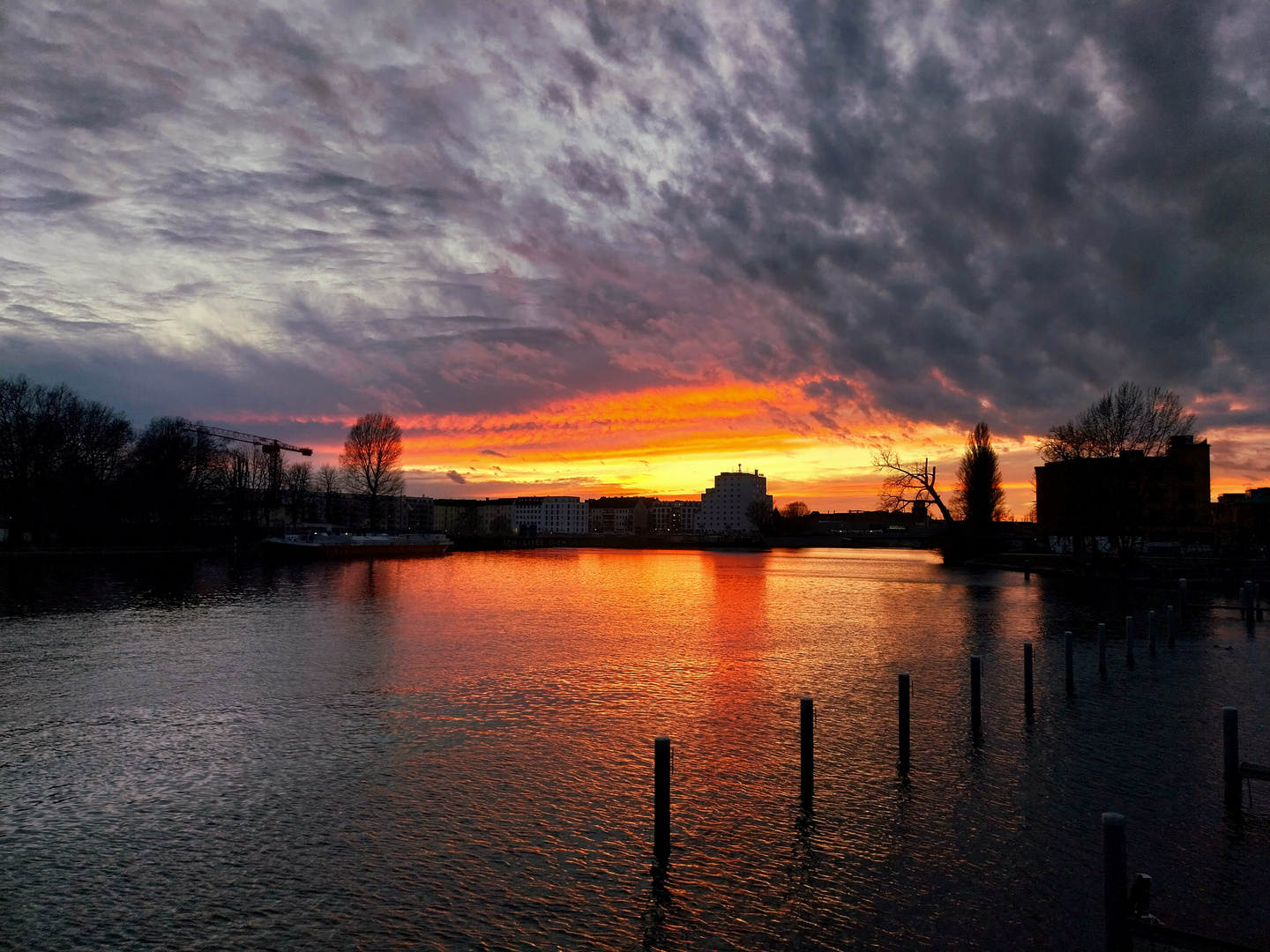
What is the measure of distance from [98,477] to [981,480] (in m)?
109

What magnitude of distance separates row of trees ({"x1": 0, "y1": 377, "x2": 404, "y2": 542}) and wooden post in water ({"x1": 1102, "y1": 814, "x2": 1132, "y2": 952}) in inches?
4017

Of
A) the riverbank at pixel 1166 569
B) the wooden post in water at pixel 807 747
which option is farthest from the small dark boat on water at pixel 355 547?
the wooden post in water at pixel 807 747

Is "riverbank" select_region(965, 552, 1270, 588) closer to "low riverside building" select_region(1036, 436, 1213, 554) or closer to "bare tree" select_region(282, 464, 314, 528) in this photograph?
"low riverside building" select_region(1036, 436, 1213, 554)

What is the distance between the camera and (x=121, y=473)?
9781 cm

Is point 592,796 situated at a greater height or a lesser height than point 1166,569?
lesser

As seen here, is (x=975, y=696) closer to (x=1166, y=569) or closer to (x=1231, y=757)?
(x=1231, y=757)

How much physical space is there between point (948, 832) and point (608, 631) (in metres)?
25.0

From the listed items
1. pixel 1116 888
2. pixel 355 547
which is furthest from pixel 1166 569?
pixel 355 547

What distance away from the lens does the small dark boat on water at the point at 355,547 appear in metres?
107

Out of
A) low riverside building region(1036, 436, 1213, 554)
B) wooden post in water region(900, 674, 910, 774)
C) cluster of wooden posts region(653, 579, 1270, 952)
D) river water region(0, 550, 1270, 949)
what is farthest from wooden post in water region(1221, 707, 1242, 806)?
low riverside building region(1036, 436, 1213, 554)

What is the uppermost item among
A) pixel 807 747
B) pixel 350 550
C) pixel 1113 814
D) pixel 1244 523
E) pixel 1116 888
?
pixel 1244 523

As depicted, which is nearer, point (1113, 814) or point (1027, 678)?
point (1113, 814)

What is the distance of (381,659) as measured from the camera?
2708 cm

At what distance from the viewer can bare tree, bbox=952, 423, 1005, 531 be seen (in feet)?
343
